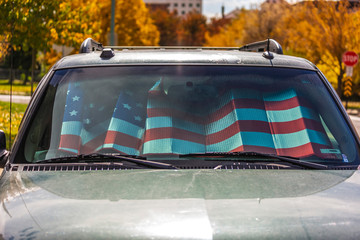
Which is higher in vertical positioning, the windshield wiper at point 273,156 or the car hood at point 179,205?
the windshield wiper at point 273,156

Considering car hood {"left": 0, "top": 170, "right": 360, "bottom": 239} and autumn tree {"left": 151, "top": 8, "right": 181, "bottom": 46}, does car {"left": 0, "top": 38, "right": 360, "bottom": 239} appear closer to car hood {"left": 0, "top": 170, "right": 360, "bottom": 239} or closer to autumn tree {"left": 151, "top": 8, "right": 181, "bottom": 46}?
car hood {"left": 0, "top": 170, "right": 360, "bottom": 239}

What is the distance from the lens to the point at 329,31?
1363 inches

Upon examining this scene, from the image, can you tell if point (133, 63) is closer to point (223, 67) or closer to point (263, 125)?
point (223, 67)

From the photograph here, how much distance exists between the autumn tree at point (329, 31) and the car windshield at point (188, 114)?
31.4 metres

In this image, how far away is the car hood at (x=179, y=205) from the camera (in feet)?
7.30

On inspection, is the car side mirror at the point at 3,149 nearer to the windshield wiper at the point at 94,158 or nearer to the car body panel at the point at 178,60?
the windshield wiper at the point at 94,158

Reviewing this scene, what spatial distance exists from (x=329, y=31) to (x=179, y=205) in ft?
111

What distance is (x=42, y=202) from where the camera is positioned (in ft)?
8.31

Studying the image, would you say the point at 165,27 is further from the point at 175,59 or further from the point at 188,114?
the point at 188,114

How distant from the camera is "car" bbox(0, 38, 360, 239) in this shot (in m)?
2.30

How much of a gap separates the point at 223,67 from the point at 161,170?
96 cm

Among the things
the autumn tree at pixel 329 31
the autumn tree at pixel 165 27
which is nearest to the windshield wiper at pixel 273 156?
the autumn tree at pixel 329 31

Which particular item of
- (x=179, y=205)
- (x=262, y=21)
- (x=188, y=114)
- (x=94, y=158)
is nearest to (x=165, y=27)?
(x=262, y=21)

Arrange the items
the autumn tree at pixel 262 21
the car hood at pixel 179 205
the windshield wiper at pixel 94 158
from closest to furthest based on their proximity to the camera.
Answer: the car hood at pixel 179 205, the windshield wiper at pixel 94 158, the autumn tree at pixel 262 21
